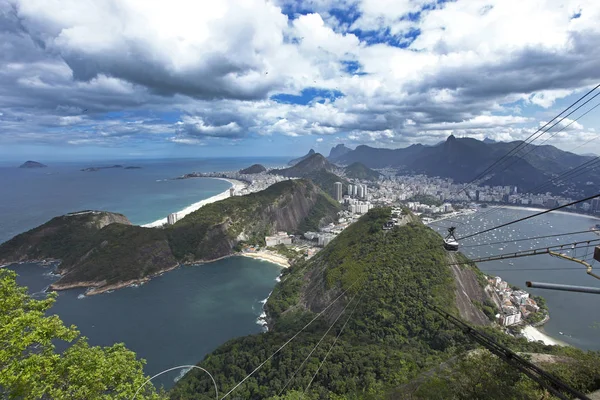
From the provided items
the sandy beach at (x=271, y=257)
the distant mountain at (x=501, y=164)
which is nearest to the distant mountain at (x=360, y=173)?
the distant mountain at (x=501, y=164)

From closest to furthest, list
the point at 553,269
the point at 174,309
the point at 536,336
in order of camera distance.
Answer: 1. the point at 536,336
2. the point at 174,309
3. the point at 553,269

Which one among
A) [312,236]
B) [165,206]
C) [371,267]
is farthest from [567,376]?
[165,206]

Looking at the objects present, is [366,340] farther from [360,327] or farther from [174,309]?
[174,309]

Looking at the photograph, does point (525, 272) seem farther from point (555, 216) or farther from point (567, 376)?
point (555, 216)

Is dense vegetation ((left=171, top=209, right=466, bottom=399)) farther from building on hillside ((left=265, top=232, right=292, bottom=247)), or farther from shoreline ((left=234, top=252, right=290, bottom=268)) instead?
building on hillside ((left=265, top=232, right=292, bottom=247))

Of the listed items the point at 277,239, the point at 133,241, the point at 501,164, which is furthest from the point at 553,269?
the point at 501,164

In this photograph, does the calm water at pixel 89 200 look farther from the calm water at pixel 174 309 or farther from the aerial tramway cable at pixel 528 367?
the aerial tramway cable at pixel 528 367

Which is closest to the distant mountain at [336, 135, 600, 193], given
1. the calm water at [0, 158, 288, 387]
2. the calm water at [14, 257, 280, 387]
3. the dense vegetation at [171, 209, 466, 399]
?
the dense vegetation at [171, 209, 466, 399]
